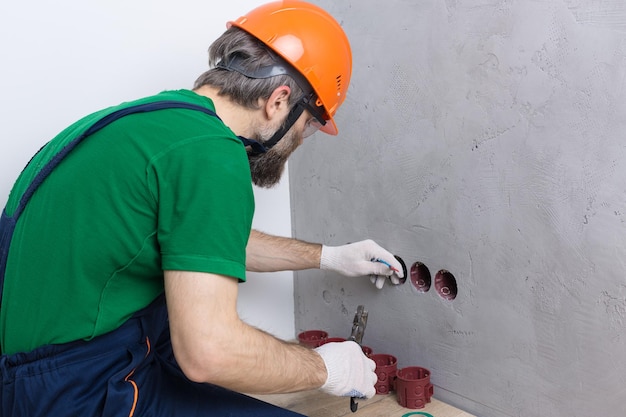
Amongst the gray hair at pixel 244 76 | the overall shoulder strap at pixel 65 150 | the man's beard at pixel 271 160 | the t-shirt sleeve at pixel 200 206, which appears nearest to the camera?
the t-shirt sleeve at pixel 200 206

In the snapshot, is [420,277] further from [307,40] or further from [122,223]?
[122,223]

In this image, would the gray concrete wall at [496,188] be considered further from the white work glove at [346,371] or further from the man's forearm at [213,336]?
the man's forearm at [213,336]

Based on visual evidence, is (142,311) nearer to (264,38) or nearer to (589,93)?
(264,38)

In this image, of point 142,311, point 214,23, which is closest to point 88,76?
point 214,23

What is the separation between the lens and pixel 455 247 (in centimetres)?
187

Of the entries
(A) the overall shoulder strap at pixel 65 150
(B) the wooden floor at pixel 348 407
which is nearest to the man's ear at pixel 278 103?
(A) the overall shoulder strap at pixel 65 150

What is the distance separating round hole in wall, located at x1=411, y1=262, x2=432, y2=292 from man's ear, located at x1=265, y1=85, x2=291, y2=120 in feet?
2.52

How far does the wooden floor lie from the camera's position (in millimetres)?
1937

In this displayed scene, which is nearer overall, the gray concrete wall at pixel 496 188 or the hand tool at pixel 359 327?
the gray concrete wall at pixel 496 188

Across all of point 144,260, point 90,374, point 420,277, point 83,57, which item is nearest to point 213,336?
point 144,260

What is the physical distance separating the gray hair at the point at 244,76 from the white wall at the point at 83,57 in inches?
22.6

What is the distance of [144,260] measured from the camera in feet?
4.07

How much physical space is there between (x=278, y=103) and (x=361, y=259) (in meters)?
0.70

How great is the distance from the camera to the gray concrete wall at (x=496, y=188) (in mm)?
1519
